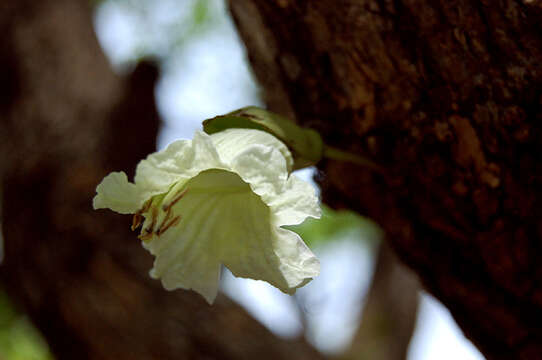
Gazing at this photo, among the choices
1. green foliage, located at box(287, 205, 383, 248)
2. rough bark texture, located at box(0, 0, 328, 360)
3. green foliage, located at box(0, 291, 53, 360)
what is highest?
rough bark texture, located at box(0, 0, 328, 360)

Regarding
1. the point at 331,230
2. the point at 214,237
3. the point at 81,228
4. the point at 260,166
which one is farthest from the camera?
the point at 331,230

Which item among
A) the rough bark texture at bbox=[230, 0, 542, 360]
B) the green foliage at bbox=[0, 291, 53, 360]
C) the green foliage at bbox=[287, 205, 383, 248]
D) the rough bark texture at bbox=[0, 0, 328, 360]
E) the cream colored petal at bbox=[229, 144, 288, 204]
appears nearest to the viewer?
the cream colored petal at bbox=[229, 144, 288, 204]

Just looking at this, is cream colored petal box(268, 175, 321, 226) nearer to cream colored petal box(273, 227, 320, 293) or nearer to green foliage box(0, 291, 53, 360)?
cream colored petal box(273, 227, 320, 293)

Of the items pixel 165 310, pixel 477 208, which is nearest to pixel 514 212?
pixel 477 208

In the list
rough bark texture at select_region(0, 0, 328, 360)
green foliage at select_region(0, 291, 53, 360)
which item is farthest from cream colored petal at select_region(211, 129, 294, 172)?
green foliage at select_region(0, 291, 53, 360)

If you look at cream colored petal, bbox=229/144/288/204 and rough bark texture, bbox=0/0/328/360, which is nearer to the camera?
cream colored petal, bbox=229/144/288/204

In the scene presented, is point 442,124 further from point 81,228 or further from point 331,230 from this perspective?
point 331,230

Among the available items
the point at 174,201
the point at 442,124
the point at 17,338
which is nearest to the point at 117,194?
the point at 174,201

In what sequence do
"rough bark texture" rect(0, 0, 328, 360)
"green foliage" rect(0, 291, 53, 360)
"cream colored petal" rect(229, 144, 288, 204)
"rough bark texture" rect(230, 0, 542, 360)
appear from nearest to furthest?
"cream colored petal" rect(229, 144, 288, 204) < "rough bark texture" rect(230, 0, 542, 360) < "rough bark texture" rect(0, 0, 328, 360) < "green foliage" rect(0, 291, 53, 360)
